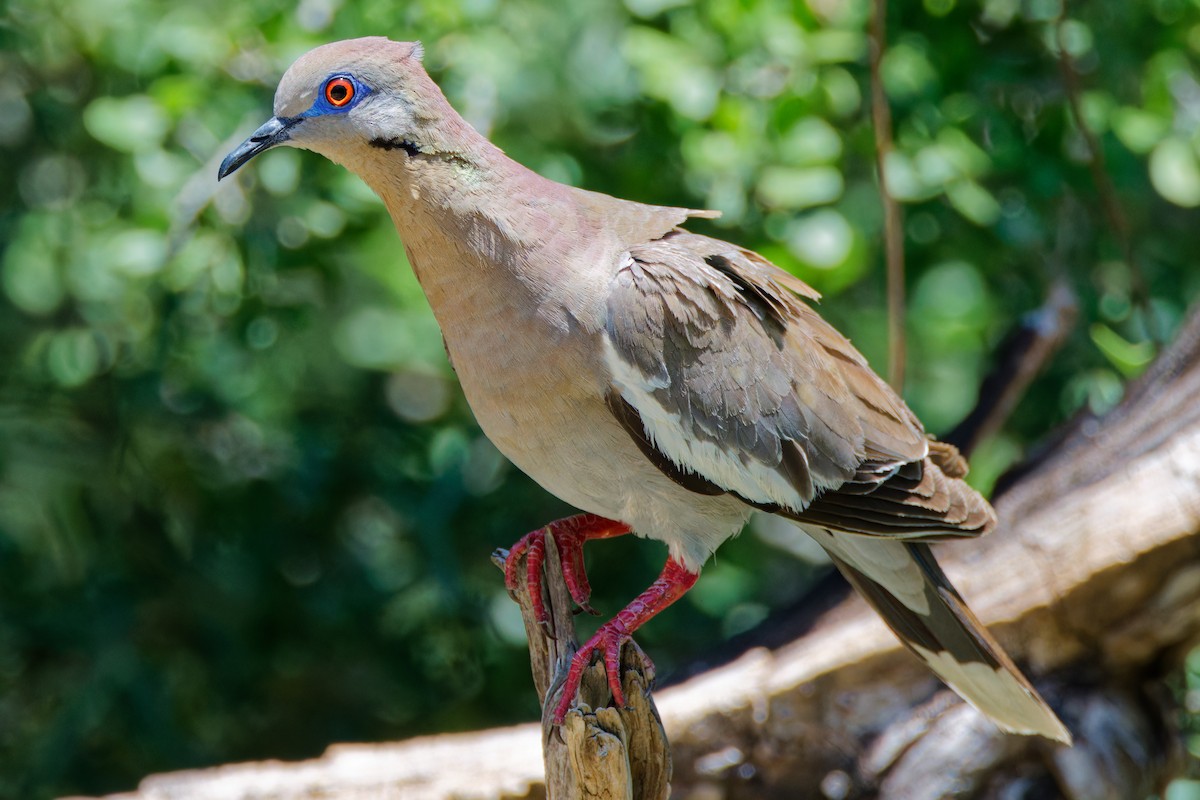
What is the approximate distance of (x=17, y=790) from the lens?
13.1 ft

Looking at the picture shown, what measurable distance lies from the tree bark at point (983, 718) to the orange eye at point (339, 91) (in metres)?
1.68

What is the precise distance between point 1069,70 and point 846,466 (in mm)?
1435

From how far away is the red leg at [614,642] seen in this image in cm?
264

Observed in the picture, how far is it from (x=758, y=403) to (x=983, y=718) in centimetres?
121

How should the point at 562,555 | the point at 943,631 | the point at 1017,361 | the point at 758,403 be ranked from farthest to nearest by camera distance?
1. the point at 1017,361
2. the point at 943,631
3. the point at 562,555
4. the point at 758,403

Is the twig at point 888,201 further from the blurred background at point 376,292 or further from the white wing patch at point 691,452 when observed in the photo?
the white wing patch at point 691,452

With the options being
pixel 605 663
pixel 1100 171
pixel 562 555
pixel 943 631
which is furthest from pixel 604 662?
pixel 1100 171

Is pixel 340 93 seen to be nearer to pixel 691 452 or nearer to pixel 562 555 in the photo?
pixel 691 452

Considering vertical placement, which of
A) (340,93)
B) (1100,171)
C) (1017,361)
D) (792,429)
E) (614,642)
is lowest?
(1017,361)

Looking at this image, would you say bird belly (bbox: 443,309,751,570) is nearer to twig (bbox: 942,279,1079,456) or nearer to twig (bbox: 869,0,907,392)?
twig (bbox: 869,0,907,392)

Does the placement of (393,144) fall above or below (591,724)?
above

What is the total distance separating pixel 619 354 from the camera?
260 centimetres

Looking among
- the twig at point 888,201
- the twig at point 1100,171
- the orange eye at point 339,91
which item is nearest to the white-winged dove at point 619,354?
the orange eye at point 339,91

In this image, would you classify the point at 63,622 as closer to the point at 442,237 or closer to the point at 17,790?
the point at 17,790
